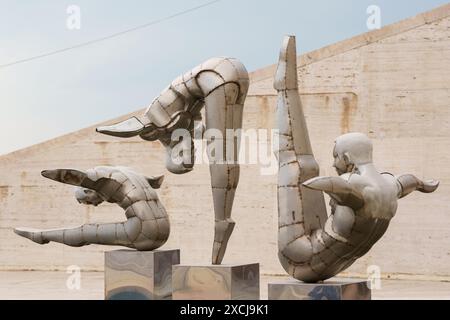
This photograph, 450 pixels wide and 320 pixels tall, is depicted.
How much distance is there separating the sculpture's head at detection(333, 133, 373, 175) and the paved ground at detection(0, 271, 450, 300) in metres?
3.99

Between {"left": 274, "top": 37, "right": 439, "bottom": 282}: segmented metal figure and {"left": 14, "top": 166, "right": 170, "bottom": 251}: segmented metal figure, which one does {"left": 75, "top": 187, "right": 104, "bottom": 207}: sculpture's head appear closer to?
{"left": 14, "top": 166, "right": 170, "bottom": 251}: segmented metal figure

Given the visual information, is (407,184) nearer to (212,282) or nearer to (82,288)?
(212,282)

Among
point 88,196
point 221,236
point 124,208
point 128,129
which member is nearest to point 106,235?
point 124,208

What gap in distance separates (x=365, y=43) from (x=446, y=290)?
163 inches

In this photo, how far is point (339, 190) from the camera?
21.4 ft

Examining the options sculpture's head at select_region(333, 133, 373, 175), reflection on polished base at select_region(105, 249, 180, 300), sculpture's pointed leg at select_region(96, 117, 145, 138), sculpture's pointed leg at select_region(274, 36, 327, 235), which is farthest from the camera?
reflection on polished base at select_region(105, 249, 180, 300)

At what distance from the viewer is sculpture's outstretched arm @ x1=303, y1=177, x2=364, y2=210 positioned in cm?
641

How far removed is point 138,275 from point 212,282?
5.03 ft

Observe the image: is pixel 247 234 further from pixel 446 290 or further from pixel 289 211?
pixel 289 211

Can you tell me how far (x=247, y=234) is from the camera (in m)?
14.6

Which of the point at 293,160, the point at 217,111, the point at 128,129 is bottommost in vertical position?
the point at 293,160

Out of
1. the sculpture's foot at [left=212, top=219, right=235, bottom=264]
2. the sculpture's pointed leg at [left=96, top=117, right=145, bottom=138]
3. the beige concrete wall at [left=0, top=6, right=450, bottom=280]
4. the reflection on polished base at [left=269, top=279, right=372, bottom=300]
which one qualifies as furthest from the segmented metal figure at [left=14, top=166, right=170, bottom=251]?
the beige concrete wall at [left=0, top=6, right=450, bottom=280]

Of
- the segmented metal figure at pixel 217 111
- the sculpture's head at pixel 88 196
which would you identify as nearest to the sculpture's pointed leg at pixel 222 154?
the segmented metal figure at pixel 217 111
